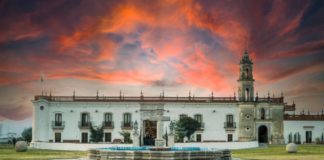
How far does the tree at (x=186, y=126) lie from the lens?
204 ft

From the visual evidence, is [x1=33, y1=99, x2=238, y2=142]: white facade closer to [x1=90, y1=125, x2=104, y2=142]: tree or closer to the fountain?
[x1=90, y1=125, x2=104, y2=142]: tree

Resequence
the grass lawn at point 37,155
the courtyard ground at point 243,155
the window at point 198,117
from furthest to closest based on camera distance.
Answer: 1. the window at point 198,117
2. the grass lawn at point 37,155
3. the courtyard ground at point 243,155

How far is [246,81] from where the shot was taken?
213 ft

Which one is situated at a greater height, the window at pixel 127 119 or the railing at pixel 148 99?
the railing at pixel 148 99

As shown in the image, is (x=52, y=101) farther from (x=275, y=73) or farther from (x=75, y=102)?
(x=275, y=73)

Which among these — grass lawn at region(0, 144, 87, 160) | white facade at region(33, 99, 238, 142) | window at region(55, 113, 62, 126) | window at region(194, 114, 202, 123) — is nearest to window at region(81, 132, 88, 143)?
white facade at region(33, 99, 238, 142)

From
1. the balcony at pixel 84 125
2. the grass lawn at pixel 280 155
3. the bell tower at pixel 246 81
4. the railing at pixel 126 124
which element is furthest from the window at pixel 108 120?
the grass lawn at pixel 280 155

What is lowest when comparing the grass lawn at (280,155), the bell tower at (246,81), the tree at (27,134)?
the grass lawn at (280,155)

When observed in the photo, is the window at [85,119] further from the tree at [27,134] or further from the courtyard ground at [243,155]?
the courtyard ground at [243,155]

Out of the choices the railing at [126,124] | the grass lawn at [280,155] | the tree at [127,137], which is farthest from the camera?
the railing at [126,124]

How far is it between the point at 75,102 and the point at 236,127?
667 inches

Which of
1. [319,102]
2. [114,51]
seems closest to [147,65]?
[114,51]

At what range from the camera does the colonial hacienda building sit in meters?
64.5

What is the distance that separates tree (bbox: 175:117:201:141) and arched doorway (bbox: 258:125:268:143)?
7081mm
